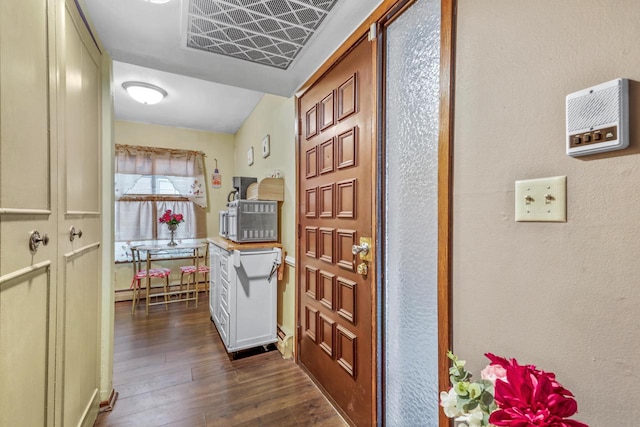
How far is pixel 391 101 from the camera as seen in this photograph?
1326mm

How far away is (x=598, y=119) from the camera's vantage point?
0.61 meters

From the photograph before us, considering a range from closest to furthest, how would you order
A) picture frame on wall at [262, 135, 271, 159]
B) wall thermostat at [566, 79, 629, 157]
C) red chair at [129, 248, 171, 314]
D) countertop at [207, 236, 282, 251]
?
wall thermostat at [566, 79, 629, 157] < countertop at [207, 236, 282, 251] < picture frame on wall at [262, 135, 271, 159] < red chair at [129, 248, 171, 314]

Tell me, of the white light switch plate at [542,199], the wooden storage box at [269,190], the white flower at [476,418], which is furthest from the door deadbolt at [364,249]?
the wooden storage box at [269,190]

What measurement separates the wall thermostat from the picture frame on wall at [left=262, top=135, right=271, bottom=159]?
103 inches

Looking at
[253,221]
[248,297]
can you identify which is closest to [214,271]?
→ [248,297]

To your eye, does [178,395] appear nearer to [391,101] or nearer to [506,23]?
[391,101]

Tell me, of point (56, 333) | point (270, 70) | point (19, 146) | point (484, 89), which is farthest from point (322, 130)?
point (56, 333)

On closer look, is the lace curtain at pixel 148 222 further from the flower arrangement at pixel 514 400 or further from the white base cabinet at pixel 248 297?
the flower arrangement at pixel 514 400

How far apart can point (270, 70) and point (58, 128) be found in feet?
4.41

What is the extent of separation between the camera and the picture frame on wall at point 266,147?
297 cm

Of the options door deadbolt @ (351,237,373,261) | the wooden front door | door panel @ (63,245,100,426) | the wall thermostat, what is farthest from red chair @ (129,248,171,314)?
the wall thermostat

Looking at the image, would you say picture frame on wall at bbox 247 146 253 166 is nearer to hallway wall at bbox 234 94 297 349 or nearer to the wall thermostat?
hallway wall at bbox 234 94 297 349

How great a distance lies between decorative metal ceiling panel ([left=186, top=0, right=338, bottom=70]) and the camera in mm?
1352

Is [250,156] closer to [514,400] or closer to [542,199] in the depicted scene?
[542,199]
